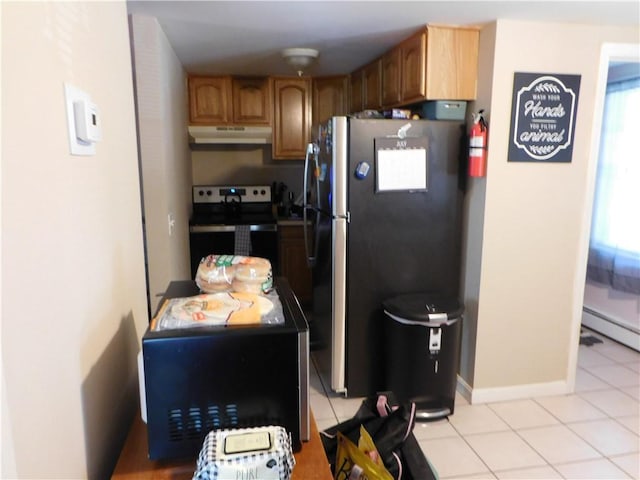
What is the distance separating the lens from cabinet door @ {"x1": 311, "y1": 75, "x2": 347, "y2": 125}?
3908mm

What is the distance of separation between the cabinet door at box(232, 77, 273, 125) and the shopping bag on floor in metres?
2.95

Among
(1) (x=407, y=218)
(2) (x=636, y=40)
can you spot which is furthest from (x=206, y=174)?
(2) (x=636, y=40)

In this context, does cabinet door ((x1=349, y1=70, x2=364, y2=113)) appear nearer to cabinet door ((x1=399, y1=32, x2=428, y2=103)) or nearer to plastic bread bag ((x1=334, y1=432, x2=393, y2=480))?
cabinet door ((x1=399, y1=32, x2=428, y2=103))

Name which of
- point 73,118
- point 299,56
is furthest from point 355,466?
point 299,56

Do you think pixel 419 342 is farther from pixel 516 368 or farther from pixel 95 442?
pixel 95 442

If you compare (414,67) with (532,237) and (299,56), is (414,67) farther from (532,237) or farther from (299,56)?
(532,237)

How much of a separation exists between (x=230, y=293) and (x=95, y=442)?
451 mm

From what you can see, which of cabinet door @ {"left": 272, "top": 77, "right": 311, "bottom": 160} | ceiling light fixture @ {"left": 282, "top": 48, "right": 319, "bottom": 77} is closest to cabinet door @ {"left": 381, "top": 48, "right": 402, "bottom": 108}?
ceiling light fixture @ {"left": 282, "top": 48, "right": 319, "bottom": 77}

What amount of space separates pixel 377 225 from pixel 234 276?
1.42 m

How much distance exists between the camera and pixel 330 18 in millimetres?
2230

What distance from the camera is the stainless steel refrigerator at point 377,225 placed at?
2383 millimetres

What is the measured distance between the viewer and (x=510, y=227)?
2.45 meters

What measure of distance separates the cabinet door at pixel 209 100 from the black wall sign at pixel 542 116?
2425 millimetres

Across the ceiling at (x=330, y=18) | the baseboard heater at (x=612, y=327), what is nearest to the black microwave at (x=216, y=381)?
the ceiling at (x=330, y=18)
